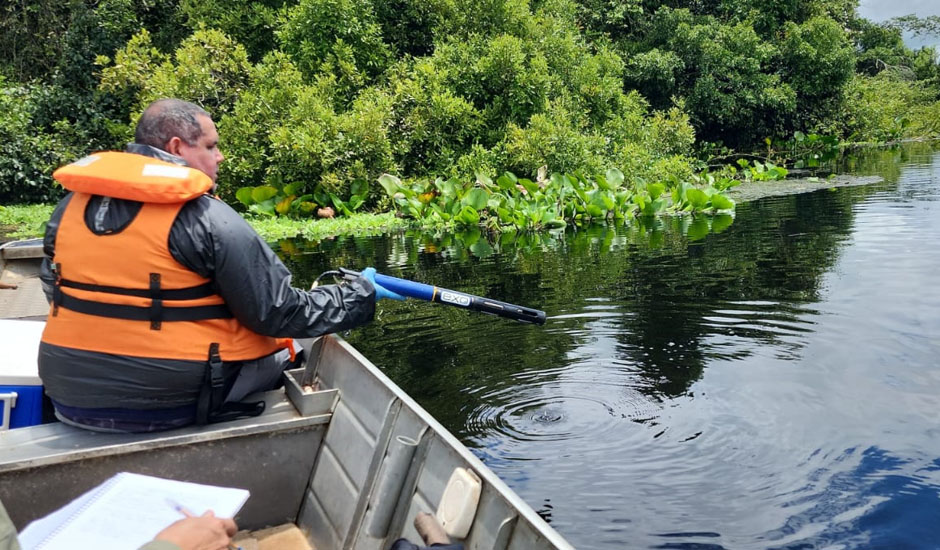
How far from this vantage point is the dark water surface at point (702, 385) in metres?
3.35

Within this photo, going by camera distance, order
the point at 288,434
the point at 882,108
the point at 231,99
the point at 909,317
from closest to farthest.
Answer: the point at 288,434, the point at 909,317, the point at 231,99, the point at 882,108

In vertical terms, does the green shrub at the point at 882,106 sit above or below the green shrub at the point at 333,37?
above

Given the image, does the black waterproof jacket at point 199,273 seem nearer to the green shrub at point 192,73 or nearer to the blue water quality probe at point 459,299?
the blue water quality probe at point 459,299

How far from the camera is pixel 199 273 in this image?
259cm

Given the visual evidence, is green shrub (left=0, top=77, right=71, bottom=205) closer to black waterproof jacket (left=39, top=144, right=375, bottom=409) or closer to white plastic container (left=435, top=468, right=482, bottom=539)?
black waterproof jacket (left=39, top=144, right=375, bottom=409)

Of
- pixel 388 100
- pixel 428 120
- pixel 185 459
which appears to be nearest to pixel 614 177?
pixel 428 120

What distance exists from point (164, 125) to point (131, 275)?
58 centimetres

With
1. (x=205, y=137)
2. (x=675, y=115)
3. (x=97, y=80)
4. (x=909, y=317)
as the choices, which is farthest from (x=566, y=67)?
(x=205, y=137)

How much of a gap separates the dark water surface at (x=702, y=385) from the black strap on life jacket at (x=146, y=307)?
1720mm

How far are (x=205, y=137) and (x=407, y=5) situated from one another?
1518 centimetres

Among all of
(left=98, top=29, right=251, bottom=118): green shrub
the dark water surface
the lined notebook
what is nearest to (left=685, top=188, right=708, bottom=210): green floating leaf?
the dark water surface

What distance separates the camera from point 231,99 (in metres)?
Result: 15.8

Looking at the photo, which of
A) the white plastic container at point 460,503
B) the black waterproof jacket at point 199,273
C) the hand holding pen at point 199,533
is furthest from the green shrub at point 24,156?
the white plastic container at point 460,503

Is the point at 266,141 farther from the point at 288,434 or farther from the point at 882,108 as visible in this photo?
the point at 882,108
